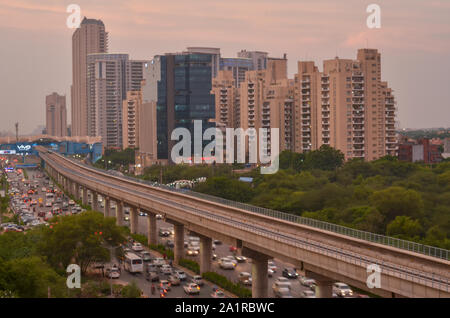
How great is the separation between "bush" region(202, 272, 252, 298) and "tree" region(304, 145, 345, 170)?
151ft

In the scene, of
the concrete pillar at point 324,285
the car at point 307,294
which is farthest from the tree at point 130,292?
the concrete pillar at point 324,285

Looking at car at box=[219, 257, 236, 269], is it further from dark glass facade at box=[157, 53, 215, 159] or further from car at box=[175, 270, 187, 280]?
dark glass facade at box=[157, 53, 215, 159]

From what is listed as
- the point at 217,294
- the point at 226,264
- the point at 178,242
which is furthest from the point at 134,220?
the point at 217,294

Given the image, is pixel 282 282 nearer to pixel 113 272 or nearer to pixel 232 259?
pixel 232 259

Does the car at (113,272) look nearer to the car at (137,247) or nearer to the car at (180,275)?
the car at (180,275)

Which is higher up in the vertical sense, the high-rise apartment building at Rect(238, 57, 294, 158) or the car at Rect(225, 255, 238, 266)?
the high-rise apartment building at Rect(238, 57, 294, 158)

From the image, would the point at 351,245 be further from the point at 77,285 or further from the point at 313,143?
the point at 313,143

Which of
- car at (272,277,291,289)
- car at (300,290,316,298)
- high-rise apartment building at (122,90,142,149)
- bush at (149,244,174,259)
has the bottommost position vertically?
bush at (149,244,174,259)

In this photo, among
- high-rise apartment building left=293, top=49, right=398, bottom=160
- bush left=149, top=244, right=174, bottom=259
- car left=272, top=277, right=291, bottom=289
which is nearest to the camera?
car left=272, top=277, right=291, bottom=289

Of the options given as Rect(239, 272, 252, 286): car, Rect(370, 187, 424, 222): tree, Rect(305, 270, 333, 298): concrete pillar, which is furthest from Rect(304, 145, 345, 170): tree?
Rect(305, 270, 333, 298): concrete pillar

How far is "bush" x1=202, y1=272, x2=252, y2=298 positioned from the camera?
34.0m

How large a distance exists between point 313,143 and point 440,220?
2141 inches

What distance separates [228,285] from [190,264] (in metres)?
7.24
